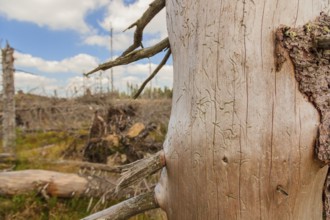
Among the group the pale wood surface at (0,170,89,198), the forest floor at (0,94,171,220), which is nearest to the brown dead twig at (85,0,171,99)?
the forest floor at (0,94,171,220)

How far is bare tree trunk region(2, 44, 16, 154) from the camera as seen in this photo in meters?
6.84

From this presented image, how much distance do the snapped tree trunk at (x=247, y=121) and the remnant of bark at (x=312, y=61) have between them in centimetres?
3

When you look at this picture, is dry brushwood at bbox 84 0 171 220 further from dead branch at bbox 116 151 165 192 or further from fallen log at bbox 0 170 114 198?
fallen log at bbox 0 170 114 198

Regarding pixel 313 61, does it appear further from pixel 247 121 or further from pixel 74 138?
pixel 74 138

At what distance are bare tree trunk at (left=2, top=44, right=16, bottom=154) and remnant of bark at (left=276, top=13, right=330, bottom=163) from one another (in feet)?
22.1

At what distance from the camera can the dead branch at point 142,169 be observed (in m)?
1.42

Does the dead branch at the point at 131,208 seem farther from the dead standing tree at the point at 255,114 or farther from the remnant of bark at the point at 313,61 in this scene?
the remnant of bark at the point at 313,61

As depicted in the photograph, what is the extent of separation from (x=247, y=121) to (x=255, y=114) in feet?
0.12

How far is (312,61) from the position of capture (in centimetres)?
118

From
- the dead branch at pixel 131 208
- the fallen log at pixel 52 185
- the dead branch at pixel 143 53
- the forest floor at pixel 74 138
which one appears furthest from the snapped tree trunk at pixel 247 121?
the fallen log at pixel 52 185

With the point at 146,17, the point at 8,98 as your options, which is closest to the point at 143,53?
the point at 146,17

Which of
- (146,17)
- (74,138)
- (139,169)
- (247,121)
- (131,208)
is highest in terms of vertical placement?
(146,17)

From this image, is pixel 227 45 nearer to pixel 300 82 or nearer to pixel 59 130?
pixel 300 82

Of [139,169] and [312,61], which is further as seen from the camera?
[139,169]
